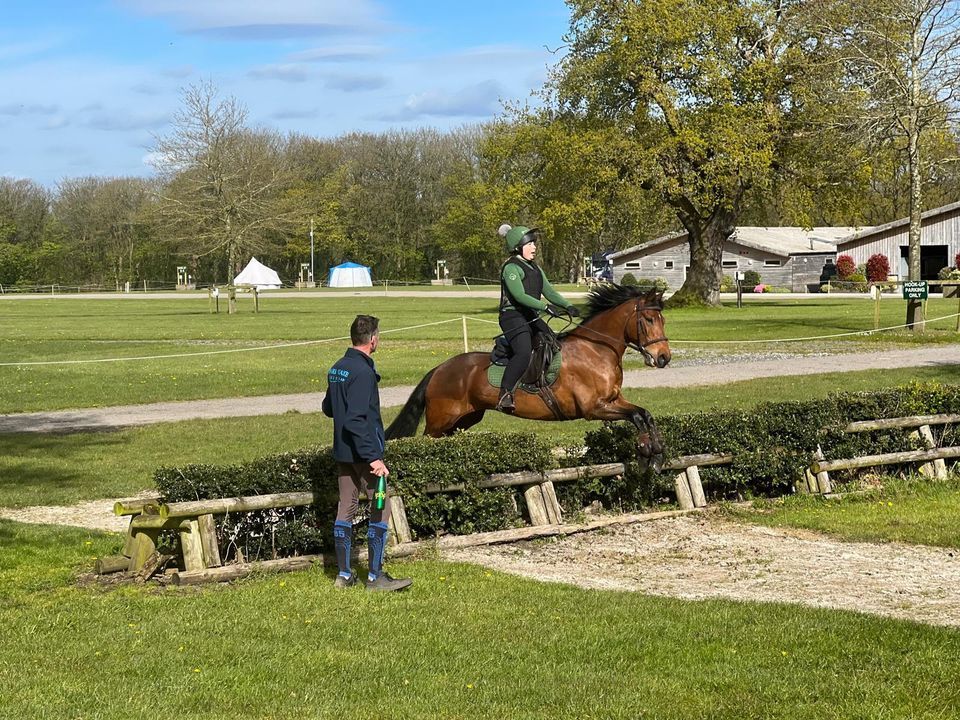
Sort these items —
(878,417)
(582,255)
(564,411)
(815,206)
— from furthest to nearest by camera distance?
(582,255), (815,206), (878,417), (564,411)

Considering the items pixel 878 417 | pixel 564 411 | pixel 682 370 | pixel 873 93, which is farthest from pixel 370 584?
pixel 873 93

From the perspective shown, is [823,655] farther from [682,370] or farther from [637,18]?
[637,18]

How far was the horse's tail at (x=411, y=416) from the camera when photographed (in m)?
12.2

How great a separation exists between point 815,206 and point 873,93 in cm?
1801

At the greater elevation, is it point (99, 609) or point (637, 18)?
point (637, 18)

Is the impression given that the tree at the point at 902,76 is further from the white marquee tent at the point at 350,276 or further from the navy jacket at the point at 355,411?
the white marquee tent at the point at 350,276

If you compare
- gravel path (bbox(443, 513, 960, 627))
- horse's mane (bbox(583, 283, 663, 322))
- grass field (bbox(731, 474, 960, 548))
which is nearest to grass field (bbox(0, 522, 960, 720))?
gravel path (bbox(443, 513, 960, 627))

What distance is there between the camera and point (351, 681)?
21.6 ft

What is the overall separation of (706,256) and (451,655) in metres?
47.9

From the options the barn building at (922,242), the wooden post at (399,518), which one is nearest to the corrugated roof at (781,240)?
the barn building at (922,242)

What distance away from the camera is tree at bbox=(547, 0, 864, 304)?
46.5 m

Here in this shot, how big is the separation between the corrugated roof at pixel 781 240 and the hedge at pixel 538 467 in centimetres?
6932

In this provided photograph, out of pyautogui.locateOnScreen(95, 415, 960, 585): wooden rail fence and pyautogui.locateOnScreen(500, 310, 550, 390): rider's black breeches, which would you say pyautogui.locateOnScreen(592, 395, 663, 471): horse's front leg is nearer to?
pyautogui.locateOnScreen(95, 415, 960, 585): wooden rail fence

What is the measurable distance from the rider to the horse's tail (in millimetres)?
815
